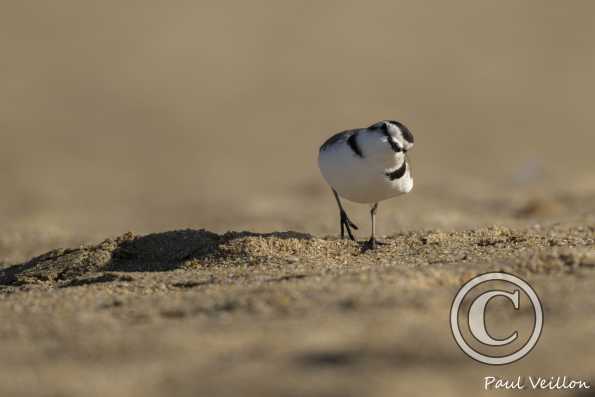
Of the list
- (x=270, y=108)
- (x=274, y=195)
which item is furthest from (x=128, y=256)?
(x=270, y=108)

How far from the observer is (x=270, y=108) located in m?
21.5

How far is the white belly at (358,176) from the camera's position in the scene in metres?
6.78

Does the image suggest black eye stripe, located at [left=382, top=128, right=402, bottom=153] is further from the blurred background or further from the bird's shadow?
the blurred background

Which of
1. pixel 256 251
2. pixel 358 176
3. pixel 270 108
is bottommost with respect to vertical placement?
pixel 256 251

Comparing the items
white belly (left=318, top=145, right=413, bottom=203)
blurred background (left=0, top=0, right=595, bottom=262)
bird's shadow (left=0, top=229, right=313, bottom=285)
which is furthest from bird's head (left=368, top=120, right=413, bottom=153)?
blurred background (left=0, top=0, right=595, bottom=262)

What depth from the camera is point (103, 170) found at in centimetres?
1712

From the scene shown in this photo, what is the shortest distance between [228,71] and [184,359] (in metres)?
19.8

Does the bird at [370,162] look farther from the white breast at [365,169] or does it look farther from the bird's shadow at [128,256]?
the bird's shadow at [128,256]

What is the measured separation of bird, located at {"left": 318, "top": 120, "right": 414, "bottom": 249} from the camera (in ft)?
21.9

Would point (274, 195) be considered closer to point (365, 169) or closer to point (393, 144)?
point (365, 169)

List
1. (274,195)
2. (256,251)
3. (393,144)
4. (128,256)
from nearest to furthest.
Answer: (393,144)
(256,251)
(128,256)
(274,195)

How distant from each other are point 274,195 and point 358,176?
742 cm

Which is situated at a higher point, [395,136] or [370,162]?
[395,136]

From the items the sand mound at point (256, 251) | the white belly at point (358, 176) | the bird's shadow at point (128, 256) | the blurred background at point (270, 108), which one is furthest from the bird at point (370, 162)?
the blurred background at point (270, 108)
